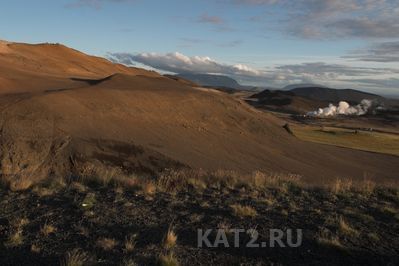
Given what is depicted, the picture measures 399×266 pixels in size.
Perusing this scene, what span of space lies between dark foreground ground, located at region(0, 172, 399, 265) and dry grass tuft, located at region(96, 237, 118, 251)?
0.05 feet

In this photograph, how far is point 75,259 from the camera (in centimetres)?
673

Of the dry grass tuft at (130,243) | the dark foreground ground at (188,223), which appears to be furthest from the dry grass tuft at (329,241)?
the dry grass tuft at (130,243)

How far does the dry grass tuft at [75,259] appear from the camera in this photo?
6711mm

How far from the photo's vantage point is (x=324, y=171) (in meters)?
32.3

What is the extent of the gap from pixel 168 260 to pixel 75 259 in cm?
120

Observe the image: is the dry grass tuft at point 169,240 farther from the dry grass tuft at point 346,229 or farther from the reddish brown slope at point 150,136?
the reddish brown slope at point 150,136

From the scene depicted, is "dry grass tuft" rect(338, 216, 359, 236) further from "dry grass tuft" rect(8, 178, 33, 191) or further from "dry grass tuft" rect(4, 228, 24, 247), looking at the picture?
"dry grass tuft" rect(8, 178, 33, 191)

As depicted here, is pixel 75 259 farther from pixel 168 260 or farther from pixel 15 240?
pixel 15 240

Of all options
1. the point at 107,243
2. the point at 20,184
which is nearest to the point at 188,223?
the point at 107,243

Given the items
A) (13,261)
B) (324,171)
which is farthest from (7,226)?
(324,171)

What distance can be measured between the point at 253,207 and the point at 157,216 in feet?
6.08

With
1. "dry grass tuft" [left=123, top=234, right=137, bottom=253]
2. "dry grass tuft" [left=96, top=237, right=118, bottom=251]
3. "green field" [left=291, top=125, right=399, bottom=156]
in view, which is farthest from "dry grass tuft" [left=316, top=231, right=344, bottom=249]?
"green field" [left=291, top=125, right=399, bottom=156]

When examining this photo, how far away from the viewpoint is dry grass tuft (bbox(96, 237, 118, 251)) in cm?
734

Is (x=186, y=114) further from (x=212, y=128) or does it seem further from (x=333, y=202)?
(x=333, y=202)
